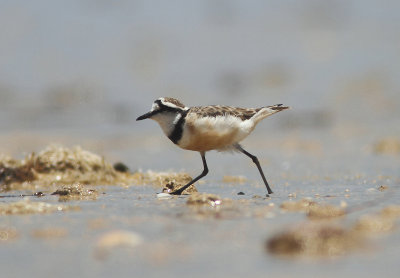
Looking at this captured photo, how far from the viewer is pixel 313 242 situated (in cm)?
412

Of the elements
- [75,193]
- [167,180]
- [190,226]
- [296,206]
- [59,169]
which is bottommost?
[190,226]

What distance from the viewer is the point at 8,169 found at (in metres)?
9.16

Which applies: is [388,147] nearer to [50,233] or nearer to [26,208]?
[26,208]

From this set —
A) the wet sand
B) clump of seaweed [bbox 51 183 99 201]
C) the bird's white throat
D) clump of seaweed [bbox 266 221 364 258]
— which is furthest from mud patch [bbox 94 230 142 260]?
the bird's white throat

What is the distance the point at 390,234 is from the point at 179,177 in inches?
176

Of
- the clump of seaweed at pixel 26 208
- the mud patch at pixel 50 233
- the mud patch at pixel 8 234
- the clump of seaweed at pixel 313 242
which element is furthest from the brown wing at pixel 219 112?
the clump of seaweed at pixel 313 242

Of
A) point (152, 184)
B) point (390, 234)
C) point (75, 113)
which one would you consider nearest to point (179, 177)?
point (152, 184)

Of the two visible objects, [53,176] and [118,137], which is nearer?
[53,176]

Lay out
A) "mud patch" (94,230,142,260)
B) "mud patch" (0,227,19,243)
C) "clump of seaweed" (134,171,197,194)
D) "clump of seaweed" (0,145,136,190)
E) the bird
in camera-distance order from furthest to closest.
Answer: "clump of seaweed" (0,145,136,190) < "clump of seaweed" (134,171,197,194) < the bird < "mud patch" (0,227,19,243) < "mud patch" (94,230,142,260)

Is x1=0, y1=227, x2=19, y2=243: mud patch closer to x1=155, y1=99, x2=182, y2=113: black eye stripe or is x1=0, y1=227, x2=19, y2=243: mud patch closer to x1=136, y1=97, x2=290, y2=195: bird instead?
x1=136, y1=97, x2=290, y2=195: bird

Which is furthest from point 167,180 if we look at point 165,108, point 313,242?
point 313,242

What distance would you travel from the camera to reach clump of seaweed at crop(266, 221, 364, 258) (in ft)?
13.4

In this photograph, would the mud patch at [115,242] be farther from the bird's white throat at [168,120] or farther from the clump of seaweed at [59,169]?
the clump of seaweed at [59,169]

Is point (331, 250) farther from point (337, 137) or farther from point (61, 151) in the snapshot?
point (337, 137)
